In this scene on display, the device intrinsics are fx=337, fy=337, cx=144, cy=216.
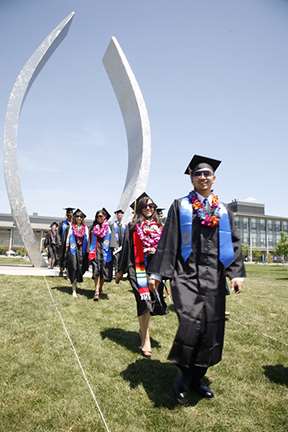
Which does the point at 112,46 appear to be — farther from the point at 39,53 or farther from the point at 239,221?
the point at 239,221

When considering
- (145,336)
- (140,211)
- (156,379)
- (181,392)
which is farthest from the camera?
(140,211)

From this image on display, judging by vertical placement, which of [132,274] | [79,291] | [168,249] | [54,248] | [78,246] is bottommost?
[79,291]

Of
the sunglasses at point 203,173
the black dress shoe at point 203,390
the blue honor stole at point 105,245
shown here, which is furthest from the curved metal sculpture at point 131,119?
the black dress shoe at point 203,390

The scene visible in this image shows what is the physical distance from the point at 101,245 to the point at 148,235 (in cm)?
295

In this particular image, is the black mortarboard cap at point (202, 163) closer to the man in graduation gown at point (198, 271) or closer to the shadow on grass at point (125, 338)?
the man in graduation gown at point (198, 271)

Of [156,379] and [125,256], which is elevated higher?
[125,256]

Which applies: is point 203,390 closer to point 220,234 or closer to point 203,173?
point 220,234

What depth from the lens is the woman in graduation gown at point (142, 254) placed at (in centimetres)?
377

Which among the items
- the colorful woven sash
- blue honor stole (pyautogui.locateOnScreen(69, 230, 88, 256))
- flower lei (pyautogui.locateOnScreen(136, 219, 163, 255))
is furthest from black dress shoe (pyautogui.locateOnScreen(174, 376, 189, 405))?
blue honor stole (pyautogui.locateOnScreen(69, 230, 88, 256))

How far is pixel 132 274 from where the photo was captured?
399 cm

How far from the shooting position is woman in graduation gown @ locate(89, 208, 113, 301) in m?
6.60

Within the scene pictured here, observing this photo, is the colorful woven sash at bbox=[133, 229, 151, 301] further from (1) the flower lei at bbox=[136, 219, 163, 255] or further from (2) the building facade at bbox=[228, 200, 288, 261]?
(2) the building facade at bbox=[228, 200, 288, 261]

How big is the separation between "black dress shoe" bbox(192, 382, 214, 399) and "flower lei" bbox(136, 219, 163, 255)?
5.32ft

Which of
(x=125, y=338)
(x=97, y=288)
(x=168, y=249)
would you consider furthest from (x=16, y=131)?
(x=168, y=249)
